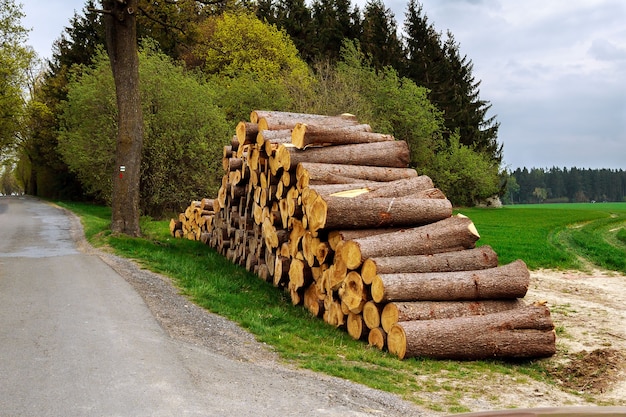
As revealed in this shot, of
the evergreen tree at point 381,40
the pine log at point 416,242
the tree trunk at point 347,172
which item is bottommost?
the pine log at point 416,242

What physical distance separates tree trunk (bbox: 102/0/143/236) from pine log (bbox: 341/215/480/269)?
9.13 meters

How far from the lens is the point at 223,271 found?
45.4 feet

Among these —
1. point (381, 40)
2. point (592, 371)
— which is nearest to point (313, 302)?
point (592, 371)

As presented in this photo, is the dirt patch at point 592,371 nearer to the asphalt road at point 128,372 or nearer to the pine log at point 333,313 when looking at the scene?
the asphalt road at point 128,372

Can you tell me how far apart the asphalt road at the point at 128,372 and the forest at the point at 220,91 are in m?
12.4

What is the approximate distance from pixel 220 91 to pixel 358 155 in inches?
969

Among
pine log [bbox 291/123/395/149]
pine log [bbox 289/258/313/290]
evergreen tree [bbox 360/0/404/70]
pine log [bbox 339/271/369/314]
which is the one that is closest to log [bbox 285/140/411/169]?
pine log [bbox 291/123/395/149]

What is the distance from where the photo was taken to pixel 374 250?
31.3ft

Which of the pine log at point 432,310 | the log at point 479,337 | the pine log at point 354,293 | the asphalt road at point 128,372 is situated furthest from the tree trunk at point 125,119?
the log at point 479,337

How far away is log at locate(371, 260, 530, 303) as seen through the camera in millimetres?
8883

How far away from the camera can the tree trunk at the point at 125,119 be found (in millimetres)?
16844

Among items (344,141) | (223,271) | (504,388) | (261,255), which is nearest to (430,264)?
(504,388)

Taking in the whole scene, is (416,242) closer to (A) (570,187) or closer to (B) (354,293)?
(B) (354,293)

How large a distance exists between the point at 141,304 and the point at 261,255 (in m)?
4.01
